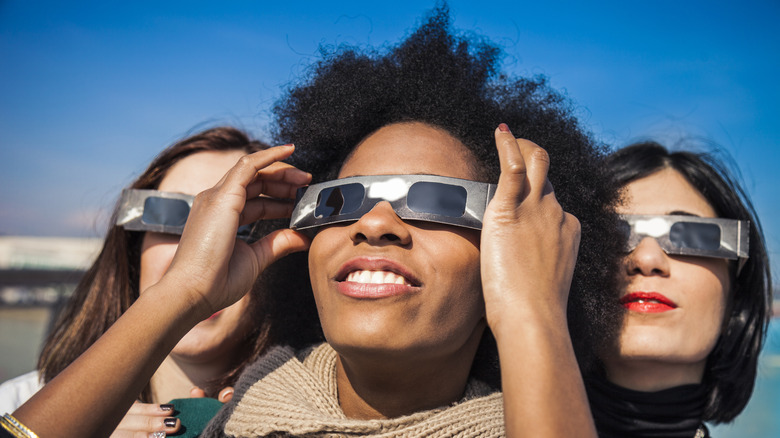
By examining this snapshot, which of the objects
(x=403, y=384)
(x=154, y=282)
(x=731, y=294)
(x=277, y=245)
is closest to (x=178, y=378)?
(x=154, y=282)

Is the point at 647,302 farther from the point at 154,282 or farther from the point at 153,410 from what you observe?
the point at 154,282

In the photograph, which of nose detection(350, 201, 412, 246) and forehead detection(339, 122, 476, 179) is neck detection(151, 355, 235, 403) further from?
nose detection(350, 201, 412, 246)

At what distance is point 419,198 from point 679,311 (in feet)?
6.58

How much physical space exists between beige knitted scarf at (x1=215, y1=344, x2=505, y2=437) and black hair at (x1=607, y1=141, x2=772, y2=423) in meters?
1.99

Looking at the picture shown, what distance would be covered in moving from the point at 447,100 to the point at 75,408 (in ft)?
7.19

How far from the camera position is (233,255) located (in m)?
2.78

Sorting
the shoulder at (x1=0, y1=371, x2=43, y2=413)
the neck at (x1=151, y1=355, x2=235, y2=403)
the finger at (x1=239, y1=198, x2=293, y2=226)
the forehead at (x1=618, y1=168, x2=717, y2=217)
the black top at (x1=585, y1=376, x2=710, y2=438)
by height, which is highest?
the forehead at (x1=618, y1=168, x2=717, y2=217)

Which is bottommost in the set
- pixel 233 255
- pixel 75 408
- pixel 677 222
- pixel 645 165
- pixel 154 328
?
pixel 75 408

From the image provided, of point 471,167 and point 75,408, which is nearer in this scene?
point 75,408

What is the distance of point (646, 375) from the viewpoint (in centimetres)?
353

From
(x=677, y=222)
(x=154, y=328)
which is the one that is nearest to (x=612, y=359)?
(x=677, y=222)

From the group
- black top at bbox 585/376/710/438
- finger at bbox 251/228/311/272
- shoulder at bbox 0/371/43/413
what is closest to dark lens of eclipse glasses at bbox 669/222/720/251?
black top at bbox 585/376/710/438

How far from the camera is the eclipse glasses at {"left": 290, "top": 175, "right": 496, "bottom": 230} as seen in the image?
2.38 m

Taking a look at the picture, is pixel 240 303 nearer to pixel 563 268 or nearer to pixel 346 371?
pixel 346 371
